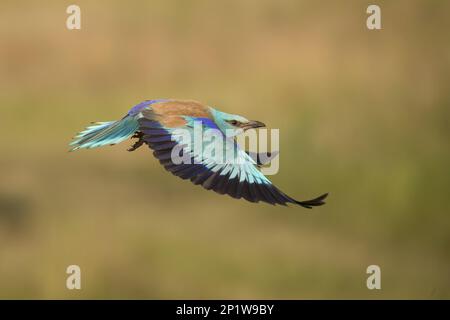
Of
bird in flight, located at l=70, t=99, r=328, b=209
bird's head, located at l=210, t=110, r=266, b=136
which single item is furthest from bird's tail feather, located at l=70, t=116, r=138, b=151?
bird's head, located at l=210, t=110, r=266, b=136

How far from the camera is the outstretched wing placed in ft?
11.8

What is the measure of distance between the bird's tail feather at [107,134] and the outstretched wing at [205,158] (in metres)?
0.07

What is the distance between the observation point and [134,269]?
5.36 meters

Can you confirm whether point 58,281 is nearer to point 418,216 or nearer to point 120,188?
point 120,188

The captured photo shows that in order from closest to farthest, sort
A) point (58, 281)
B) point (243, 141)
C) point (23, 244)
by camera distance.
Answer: point (243, 141) < point (58, 281) < point (23, 244)

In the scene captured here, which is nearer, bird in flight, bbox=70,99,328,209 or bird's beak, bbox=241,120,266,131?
bird in flight, bbox=70,99,328,209

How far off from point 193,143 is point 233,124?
1.01ft

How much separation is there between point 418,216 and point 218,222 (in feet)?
3.77

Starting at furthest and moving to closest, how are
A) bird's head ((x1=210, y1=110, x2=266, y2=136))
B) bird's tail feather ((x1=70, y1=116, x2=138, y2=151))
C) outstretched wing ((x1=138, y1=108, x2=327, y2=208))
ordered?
bird's head ((x1=210, y1=110, x2=266, y2=136)) → bird's tail feather ((x1=70, y1=116, x2=138, y2=151)) → outstretched wing ((x1=138, y1=108, x2=327, y2=208))

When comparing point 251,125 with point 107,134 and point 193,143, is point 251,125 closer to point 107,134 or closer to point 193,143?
point 193,143

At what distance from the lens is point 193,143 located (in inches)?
151

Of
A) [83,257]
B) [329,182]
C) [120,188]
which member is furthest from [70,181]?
[329,182]

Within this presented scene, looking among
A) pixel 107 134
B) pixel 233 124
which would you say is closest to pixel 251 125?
pixel 233 124

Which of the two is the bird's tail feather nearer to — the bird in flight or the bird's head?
the bird in flight
